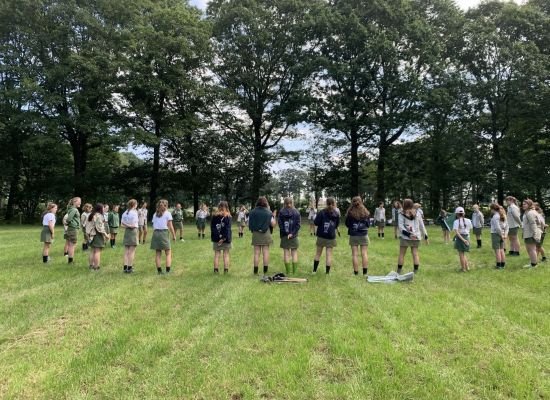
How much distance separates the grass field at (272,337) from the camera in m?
4.13

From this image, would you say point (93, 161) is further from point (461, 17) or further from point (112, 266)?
point (461, 17)

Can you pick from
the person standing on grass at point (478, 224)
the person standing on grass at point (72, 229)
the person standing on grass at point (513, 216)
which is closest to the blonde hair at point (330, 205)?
the person standing on grass at point (513, 216)

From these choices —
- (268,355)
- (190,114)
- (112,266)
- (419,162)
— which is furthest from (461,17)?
(268,355)

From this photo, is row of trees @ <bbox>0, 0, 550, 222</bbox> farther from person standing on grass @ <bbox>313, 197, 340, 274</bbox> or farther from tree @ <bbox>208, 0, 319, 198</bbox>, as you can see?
person standing on grass @ <bbox>313, 197, 340, 274</bbox>

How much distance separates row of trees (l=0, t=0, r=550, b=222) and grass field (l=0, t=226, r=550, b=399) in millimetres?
26848

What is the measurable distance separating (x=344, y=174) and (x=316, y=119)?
7135 mm

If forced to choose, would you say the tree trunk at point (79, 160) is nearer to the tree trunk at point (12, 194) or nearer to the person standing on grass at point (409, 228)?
the tree trunk at point (12, 194)

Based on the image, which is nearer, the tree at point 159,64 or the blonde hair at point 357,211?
the blonde hair at point 357,211

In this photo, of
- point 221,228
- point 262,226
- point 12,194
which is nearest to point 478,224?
point 262,226

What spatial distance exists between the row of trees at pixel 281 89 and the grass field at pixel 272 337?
26.8m

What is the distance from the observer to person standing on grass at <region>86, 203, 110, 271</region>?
10.8 m

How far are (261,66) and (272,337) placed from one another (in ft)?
116

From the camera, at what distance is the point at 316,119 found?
36594 millimetres

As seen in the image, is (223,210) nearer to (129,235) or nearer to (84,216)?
(129,235)
